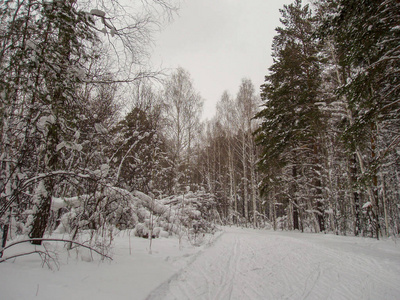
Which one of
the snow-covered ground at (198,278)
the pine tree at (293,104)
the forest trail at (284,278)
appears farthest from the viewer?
the pine tree at (293,104)

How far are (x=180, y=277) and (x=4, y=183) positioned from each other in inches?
97.0

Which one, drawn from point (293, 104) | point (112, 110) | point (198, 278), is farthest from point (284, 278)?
point (293, 104)

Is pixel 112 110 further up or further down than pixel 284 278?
further up

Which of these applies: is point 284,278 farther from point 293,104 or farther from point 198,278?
point 293,104

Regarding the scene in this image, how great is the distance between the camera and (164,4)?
341 cm

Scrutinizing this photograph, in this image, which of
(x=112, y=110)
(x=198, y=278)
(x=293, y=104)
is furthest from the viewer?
(x=293, y=104)

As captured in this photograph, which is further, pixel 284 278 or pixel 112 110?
pixel 112 110

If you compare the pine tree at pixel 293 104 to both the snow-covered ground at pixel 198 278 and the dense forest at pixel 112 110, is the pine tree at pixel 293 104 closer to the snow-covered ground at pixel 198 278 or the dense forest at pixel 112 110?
the dense forest at pixel 112 110

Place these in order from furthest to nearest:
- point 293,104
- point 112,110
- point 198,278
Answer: point 293,104 → point 112,110 → point 198,278

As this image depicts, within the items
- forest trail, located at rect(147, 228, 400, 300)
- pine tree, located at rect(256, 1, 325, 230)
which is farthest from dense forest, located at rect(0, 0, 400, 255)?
forest trail, located at rect(147, 228, 400, 300)

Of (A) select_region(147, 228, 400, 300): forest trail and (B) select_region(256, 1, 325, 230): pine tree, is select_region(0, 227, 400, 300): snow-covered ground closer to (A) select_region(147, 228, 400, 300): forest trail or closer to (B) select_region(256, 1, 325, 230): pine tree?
(A) select_region(147, 228, 400, 300): forest trail

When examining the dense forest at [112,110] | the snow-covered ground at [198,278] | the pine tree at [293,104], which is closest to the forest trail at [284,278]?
the snow-covered ground at [198,278]

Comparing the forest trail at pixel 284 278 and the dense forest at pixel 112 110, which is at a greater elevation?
the dense forest at pixel 112 110

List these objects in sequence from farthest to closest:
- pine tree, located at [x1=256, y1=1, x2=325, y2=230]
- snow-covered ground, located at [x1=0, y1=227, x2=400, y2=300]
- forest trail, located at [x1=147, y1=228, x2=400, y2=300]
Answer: pine tree, located at [x1=256, y1=1, x2=325, y2=230] → forest trail, located at [x1=147, y1=228, x2=400, y2=300] → snow-covered ground, located at [x1=0, y1=227, x2=400, y2=300]
